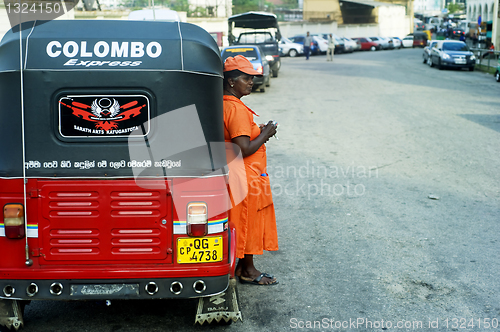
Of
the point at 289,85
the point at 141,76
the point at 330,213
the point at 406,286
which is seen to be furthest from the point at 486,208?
the point at 289,85

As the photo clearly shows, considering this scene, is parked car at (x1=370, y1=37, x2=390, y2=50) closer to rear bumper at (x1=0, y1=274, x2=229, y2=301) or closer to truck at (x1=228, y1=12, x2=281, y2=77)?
truck at (x1=228, y1=12, x2=281, y2=77)

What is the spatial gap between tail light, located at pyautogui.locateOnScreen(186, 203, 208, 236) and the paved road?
85cm

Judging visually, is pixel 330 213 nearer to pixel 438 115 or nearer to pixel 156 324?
pixel 156 324

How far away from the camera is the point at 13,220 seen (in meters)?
3.50

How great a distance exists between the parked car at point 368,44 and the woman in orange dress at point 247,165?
51.1 m

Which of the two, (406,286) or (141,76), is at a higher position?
(141,76)

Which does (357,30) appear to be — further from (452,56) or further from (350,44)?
(452,56)

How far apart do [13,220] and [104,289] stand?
0.73 meters

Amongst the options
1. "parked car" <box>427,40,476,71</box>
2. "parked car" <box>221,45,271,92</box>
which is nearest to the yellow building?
"parked car" <box>427,40,476,71</box>

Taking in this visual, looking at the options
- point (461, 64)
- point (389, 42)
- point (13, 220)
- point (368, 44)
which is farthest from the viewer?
point (389, 42)

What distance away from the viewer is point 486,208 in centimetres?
676

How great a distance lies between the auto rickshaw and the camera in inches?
137

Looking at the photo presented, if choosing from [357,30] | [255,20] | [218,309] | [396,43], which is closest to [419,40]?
[396,43]

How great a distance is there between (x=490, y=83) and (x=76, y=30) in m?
20.2
